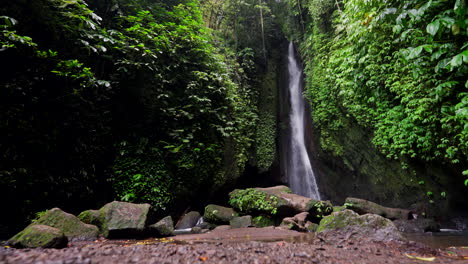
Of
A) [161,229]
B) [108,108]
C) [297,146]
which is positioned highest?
[108,108]

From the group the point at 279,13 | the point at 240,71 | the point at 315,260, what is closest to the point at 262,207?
the point at 315,260

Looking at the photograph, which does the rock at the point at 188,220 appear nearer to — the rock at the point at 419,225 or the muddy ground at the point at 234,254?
the muddy ground at the point at 234,254

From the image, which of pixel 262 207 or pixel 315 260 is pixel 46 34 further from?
pixel 262 207

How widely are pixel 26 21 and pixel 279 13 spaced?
14.4 m

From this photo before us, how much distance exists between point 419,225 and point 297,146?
7511 millimetres

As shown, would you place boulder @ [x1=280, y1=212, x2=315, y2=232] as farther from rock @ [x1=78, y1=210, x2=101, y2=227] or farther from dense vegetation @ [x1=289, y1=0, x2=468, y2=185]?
rock @ [x1=78, y1=210, x2=101, y2=227]

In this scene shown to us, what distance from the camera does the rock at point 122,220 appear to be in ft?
16.3

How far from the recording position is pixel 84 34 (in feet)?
19.8

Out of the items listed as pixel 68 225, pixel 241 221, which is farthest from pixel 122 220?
pixel 241 221

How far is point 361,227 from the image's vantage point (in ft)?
16.3

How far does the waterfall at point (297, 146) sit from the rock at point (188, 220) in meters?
6.54

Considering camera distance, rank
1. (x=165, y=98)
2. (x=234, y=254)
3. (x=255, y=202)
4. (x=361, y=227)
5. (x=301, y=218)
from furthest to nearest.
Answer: (x=255, y=202) → (x=165, y=98) → (x=301, y=218) → (x=361, y=227) → (x=234, y=254)

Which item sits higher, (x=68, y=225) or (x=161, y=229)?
(x=68, y=225)

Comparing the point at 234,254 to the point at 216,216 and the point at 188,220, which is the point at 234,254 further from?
the point at 188,220
